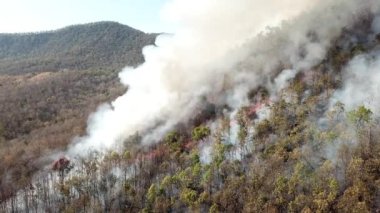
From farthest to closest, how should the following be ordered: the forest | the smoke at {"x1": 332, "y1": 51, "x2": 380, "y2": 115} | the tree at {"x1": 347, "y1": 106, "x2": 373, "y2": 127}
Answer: the smoke at {"x1": 332, "y1": 51, "x2": 380, "y2": 115} → the tree at {"x1": 347, "y1": 106, "x2": 373, "y2": 127} → the forest

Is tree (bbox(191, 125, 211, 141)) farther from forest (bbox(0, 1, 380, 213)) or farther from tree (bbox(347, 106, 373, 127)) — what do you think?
tree (bbox(347, 106, 373, 127))

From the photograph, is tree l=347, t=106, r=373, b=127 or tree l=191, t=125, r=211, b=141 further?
tree l=191, t=125, r=211, b=141

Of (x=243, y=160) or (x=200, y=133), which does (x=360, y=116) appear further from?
(x=200, y=133)

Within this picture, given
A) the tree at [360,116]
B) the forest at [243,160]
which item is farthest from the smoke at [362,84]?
the tree at [360,116]

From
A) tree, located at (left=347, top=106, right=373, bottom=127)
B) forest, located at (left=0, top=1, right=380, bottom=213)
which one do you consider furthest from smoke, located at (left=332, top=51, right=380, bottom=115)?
tree, located at (left=347, top=106, right=373, bottom=127)

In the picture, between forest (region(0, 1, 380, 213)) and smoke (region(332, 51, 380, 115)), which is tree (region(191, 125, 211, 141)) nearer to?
forest (region(0, 1, 380, 213))

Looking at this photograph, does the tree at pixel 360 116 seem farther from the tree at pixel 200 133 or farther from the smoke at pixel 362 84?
the tree at pixel 200 133

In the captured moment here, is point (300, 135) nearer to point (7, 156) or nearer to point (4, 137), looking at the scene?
point (7, 156)

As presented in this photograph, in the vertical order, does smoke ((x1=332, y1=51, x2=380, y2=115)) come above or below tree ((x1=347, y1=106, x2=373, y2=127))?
above

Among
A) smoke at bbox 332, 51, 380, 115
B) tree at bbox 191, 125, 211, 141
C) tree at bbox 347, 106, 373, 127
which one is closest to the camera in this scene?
tree at bbox 347, 106, 373, 127

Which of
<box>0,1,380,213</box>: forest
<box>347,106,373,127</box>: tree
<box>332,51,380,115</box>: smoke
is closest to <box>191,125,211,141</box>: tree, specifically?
<box>0,1,380,213</box>: forest

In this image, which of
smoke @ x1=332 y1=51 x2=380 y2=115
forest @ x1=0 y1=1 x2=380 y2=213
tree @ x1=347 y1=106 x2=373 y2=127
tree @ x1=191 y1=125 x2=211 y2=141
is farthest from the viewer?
tree @ x1=191 y1=125 x2=211 y2=141
